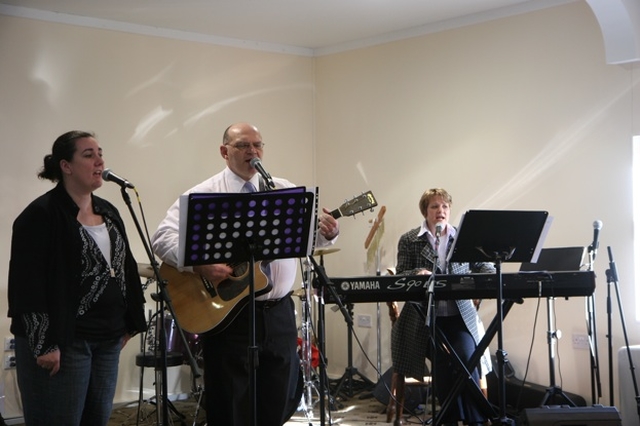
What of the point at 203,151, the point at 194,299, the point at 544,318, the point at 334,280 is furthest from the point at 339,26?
the point at 194,299

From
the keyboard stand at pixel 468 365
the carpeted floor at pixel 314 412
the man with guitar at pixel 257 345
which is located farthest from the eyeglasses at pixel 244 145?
the carpeted floor at pixel 314 412

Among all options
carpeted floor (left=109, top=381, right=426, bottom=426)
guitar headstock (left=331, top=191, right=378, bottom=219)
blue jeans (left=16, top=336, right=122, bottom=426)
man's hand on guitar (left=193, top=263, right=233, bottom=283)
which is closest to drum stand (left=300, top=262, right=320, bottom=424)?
carpeted floor (left=109, top=381, right=426, bottom=426)

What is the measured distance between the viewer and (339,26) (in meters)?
6.95

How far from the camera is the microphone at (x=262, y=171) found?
3.37 metres

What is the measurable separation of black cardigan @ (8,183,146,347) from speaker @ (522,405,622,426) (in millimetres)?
2126

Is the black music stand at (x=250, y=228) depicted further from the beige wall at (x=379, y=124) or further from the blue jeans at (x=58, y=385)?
the beige wall at (x=379, y=124)

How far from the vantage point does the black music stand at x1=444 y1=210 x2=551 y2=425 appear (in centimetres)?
415

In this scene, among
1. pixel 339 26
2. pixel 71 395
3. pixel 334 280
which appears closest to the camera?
pixel 71 395

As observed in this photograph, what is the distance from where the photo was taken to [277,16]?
6.59 m

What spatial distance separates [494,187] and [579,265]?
1.18m

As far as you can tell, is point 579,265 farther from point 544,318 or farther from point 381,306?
point 381,306

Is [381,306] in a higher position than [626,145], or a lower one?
lower

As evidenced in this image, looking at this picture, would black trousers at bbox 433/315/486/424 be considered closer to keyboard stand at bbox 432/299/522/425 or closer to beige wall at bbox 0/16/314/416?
keyboard stand at bbox 432/299/522/425

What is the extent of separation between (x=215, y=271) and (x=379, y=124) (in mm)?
4077
